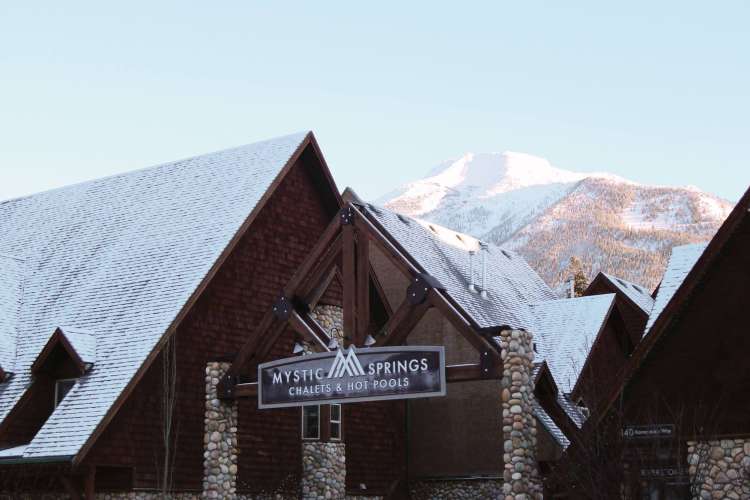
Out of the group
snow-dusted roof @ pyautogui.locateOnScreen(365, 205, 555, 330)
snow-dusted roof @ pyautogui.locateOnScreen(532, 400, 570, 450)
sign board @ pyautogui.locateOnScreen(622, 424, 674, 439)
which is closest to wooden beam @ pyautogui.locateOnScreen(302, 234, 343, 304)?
snow-dusted roof @ pyautogui.locateOnScreen(365, 205, 555, 330)

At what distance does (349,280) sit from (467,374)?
11.6 ft

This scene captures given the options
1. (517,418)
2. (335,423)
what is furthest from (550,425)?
(517,418)

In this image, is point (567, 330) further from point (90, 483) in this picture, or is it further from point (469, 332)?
point (90, 483)

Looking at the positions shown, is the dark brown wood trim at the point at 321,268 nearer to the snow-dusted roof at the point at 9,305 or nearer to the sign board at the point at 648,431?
the snow-dusted roof at the point at 9,305

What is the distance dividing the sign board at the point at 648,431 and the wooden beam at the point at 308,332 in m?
6.74

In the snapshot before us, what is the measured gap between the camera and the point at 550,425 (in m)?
29.9

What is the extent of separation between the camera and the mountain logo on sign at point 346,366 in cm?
2398

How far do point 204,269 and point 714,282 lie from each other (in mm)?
11853

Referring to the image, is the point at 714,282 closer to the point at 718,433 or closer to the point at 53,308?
the point at 718,433

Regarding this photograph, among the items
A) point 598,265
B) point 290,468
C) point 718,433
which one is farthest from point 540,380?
point 598,265

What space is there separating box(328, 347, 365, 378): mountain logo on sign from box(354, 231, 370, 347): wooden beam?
18.3 inches

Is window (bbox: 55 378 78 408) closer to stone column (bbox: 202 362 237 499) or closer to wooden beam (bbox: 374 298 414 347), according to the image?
stone column (bbox: 202 362 237 499)

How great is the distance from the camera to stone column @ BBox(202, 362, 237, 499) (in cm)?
2581

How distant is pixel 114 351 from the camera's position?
2619 centimetres
